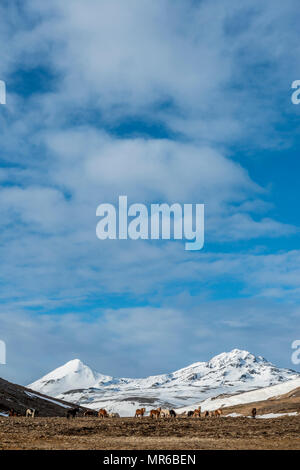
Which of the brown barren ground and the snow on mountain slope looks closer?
the brown barren ground

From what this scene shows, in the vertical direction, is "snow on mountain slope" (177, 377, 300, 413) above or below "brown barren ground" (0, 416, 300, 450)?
below

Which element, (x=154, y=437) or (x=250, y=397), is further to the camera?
(x=250, y=397)

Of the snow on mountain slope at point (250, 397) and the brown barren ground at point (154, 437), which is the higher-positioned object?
the brown barren ground at point (154, 437)

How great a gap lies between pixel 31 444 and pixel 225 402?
128 m

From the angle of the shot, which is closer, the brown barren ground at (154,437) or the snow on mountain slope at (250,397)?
the brown barren ground at (154,437)

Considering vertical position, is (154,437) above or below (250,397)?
above
